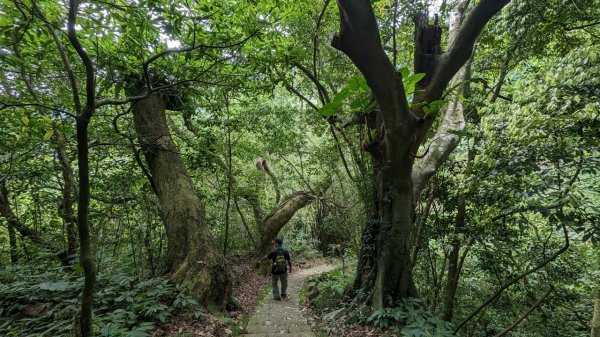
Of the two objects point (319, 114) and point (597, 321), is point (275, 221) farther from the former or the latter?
point (597, 321)

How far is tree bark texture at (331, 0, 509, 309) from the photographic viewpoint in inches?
115

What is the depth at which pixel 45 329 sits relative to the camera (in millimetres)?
3744

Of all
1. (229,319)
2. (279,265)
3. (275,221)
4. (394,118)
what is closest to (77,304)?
(229,319)

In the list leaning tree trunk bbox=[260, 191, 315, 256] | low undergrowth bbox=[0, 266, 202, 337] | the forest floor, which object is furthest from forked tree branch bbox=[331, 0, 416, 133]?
leaning tree trunk bbox=[260, 191, 315, 256]

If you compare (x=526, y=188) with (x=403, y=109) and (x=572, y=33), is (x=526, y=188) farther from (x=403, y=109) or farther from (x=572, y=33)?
(x=572, y=33)

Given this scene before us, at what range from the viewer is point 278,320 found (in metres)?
6.07

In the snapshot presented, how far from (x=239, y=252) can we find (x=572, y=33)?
12886 mm

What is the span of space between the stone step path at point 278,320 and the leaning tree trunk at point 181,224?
2.69 feet

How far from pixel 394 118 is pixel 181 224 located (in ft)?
14.8

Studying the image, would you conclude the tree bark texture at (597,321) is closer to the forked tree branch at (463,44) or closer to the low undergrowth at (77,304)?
the forked tree branch at (463,44)

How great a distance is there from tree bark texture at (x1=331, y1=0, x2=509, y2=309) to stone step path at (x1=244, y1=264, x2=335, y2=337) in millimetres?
1449

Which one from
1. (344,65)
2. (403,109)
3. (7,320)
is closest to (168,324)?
(7,320)

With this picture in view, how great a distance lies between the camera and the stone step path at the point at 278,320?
5.25 metres

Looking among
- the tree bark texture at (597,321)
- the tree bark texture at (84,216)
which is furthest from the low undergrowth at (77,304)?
the tree bark texture at (597,321)
